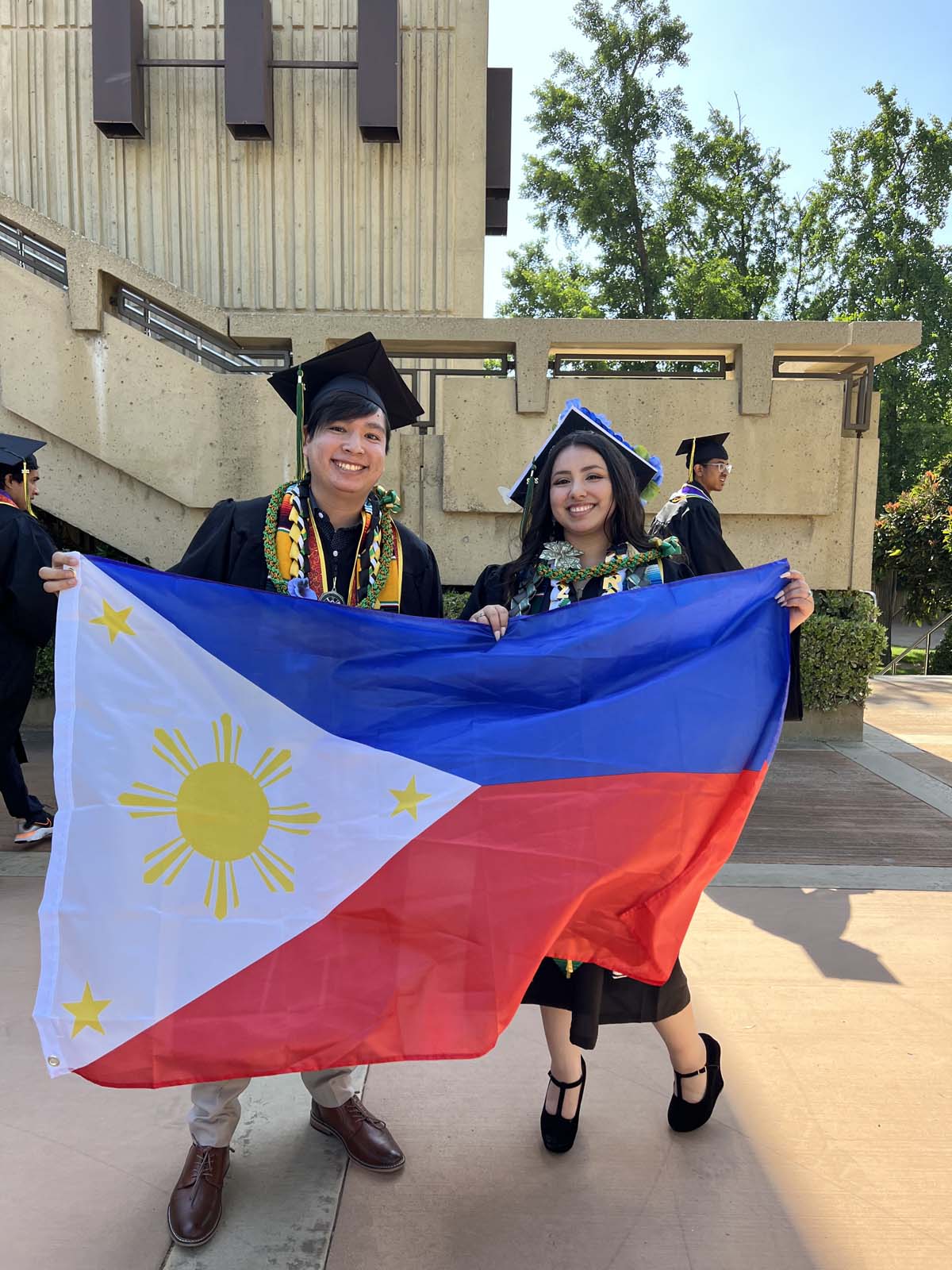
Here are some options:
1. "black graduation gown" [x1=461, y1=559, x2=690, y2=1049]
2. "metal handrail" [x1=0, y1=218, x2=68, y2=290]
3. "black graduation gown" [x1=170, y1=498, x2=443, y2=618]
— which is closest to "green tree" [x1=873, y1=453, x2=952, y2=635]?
"metal handrail" [x1=0, y1=218, x2=68, y2=290]

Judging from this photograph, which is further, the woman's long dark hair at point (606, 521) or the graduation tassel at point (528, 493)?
the graduation tassel at point (528, 493)

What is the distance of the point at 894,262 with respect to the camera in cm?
2270

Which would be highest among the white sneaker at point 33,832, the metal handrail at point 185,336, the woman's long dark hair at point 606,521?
the metal handrail at point 185,336

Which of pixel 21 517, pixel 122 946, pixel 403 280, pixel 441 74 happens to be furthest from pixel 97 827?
pixel 441 74

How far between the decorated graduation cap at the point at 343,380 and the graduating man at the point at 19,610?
2404 millimetres

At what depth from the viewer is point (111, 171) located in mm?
9602

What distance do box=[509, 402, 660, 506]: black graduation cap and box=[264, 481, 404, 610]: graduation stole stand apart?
1.55 feet

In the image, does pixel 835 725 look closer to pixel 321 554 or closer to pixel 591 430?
pixel 591 430

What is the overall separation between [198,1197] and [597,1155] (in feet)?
3.37

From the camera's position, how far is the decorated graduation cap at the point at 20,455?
4.61m

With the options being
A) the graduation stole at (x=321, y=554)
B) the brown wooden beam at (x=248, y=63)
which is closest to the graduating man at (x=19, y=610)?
the graduation stole at (x=321, y=554)

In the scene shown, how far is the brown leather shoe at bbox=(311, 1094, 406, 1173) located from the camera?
235 centimetres

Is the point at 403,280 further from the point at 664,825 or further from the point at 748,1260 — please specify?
the point at 748,1260

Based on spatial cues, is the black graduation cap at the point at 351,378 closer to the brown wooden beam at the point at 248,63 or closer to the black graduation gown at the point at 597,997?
the black graduation gown at the point at 597,997
